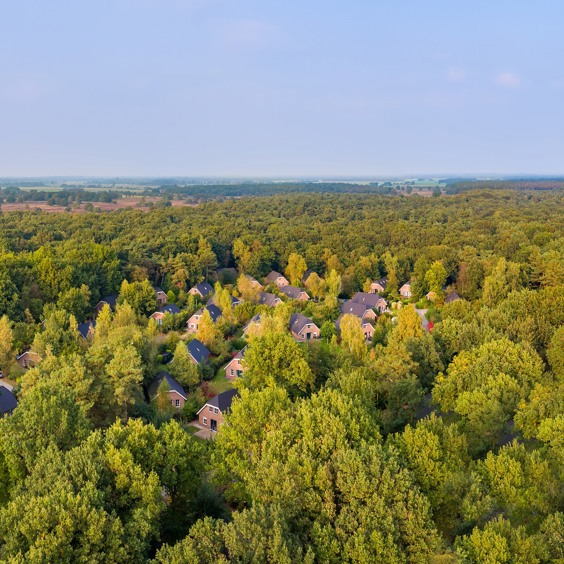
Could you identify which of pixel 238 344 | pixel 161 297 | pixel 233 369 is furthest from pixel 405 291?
pixel 233 369

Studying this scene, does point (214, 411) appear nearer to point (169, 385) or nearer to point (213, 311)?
point (169, 385)

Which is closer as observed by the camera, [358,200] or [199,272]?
[199,272]

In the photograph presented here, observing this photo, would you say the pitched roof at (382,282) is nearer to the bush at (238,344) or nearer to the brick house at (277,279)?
the brick house at (277,279)

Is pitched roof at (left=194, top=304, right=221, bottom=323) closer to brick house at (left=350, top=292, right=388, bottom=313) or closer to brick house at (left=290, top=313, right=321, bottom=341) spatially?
brick house at (left=290, top=313, right=321, bottom=341)

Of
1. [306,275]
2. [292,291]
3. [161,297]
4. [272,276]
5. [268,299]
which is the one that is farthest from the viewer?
[272,276]

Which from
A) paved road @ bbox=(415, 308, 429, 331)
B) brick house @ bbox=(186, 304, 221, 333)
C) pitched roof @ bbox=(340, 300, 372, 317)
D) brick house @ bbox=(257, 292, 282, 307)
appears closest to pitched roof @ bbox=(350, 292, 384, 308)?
pitched roof @ bbox=(340, 300, 372, 317)

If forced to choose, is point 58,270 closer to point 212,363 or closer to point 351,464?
point 212,363

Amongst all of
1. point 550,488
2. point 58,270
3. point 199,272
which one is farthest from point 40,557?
point 199,272
